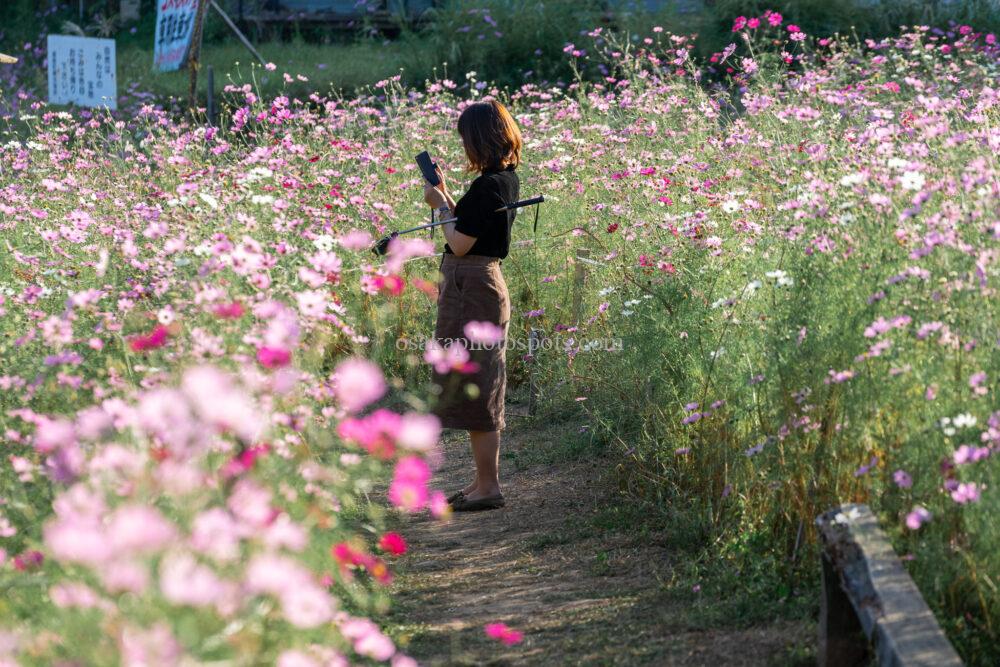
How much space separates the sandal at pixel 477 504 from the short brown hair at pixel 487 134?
1.28 m

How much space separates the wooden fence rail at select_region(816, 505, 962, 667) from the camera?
8.30 ft

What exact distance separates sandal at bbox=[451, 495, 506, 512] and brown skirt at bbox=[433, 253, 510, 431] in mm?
289

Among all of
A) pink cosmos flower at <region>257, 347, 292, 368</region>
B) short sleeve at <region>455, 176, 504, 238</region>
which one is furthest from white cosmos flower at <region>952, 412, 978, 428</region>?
short sleeve at <region>455, 176, 504, 238</region>

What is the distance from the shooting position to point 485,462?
4.73 metres

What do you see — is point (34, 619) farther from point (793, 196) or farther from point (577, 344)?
point (577, 344)

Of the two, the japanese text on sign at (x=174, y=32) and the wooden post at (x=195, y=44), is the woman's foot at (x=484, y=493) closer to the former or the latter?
the wooden post at (x=195, y=44)

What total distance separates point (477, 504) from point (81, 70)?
6.30 metres

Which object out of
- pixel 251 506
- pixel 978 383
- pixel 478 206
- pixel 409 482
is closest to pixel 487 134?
pixel 478 206

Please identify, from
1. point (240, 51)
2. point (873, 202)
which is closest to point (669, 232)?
point (873, 202)

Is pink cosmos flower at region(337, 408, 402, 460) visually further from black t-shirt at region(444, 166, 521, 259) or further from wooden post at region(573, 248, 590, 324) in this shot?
wooden post at region(573, 248, 590, 324)

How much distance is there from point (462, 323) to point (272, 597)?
2.71m

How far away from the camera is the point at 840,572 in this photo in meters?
2.95

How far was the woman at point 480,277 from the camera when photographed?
442 centimetres

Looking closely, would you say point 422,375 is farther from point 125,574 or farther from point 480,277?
point 125,574
